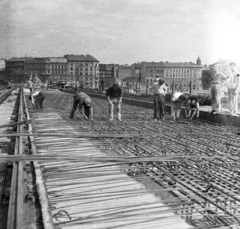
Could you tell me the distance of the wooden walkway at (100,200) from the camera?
3410mm

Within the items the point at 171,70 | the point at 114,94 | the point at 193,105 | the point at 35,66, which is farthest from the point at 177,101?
the point at 35,66

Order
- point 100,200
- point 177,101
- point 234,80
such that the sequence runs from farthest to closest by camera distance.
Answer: point 177,101
point 234,80
point 100,200

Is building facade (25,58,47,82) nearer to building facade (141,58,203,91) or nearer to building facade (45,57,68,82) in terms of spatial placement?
building facade (45,57,68,82)

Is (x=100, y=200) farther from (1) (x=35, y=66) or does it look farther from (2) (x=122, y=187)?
(1) (x=35, y=66)

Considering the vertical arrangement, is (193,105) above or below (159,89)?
below

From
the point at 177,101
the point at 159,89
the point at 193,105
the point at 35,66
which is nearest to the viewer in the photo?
the point at 159,89

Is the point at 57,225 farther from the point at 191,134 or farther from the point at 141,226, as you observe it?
the point at 191,134

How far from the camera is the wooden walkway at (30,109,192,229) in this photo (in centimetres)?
341

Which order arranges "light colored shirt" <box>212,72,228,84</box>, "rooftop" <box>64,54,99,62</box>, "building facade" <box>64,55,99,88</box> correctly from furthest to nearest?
1. "rooftop" <box>64,54,99,62</box>
2. "building facade" <box>64,55,99,88</box>
3. "light colored shirt" <box>212,72,228,84</box>

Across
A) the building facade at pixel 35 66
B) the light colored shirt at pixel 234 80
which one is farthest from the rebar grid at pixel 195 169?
the building facade at pixel 35 66

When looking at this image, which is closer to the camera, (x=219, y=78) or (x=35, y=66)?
(x=219, y=78)

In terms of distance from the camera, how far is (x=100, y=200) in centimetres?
400

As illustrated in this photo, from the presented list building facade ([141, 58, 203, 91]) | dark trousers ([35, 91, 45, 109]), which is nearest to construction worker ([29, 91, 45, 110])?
dark trousers ([35, 91, 45, 109])

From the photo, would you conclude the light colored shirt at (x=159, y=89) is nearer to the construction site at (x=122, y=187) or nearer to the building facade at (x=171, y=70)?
the construction site at (x=122, y=187)
